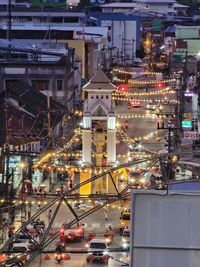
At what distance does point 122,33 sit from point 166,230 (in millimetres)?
47387

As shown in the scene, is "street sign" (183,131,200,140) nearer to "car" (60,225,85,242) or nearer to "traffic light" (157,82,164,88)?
"car" (60,225,85,242)

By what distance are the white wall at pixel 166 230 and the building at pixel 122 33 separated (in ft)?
141

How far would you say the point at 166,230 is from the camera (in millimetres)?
3793

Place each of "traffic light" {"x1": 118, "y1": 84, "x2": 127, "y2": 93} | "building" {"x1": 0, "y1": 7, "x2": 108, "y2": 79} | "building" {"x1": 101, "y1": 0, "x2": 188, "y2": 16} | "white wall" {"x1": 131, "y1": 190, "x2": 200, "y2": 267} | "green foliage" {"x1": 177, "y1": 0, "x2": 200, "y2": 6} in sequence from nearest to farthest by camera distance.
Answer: "white wall" {"x1": 131, "y1": 190, "x2": 200, "y2": 267}, "traffic light" {"x1": 118, "y1": 84, "x2": 127, "y2": 93}, "building" {"x1": 0, "y1": 7, "x2": 108, "y2": 79}, "building" {"x1": 101, "y1": 0, "x2": 188, "y2": 16}, "green foliage" {"x1": 177, "y1": 0, "x2": 200, "y2": 6}

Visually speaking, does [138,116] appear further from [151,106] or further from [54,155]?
[54,155]

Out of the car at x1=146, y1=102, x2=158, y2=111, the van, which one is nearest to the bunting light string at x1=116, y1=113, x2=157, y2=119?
the car at x1=146, y1=102, x2=158, y2=111

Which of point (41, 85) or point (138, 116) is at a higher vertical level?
point (41, 85)

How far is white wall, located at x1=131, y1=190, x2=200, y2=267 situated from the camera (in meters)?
3.76

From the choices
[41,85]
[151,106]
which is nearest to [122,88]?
[151,106]

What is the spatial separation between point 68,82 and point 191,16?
44.5 m

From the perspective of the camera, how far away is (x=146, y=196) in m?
3.77

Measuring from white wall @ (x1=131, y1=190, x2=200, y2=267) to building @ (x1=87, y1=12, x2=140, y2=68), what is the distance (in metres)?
43.1

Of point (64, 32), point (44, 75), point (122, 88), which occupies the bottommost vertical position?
point (122, 88)

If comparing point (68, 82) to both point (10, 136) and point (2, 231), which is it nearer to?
point (10, 136)
